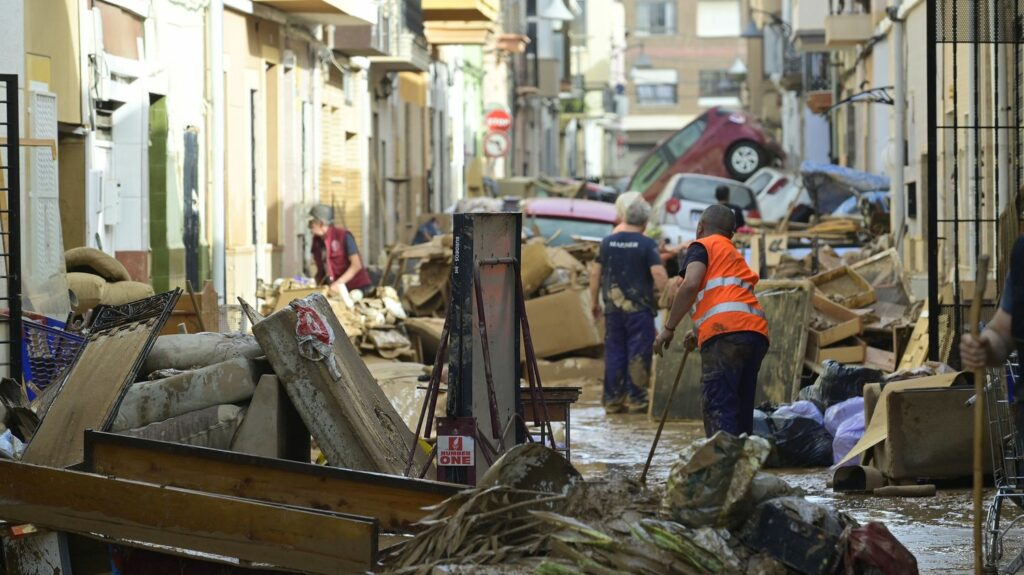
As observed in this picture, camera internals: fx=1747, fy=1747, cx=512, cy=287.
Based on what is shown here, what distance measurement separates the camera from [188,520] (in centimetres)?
650

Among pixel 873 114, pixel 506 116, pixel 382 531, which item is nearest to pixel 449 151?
pixel 506 116

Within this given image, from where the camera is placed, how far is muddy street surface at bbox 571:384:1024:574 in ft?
25.5

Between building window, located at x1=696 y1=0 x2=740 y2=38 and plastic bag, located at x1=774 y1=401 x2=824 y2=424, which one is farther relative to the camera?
building window, located at x1=696 y1=0 x2=740 y2=38

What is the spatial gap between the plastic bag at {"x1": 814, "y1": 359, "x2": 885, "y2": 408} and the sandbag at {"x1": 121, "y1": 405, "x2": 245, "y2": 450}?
472 centimetres

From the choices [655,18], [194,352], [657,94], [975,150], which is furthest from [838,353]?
[655,18]

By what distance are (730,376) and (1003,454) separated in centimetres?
232

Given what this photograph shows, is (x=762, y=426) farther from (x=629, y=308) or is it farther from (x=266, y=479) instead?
(x=266, y=479)

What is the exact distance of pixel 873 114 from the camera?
30.4m

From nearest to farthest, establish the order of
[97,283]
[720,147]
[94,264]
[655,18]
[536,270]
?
[97,283]
[94,264]
[536,270]
[720,147]
[655,18]

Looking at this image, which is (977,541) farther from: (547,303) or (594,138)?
(594,138)

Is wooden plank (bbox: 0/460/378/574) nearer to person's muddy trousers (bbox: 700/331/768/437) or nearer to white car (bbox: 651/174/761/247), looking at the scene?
person's muddy trousers (bbox: 700/331/768/437)

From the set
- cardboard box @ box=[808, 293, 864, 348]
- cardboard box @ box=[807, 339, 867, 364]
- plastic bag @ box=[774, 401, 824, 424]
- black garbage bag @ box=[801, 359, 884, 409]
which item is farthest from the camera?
cardboard box @ box=[808, 293, 864, 348]

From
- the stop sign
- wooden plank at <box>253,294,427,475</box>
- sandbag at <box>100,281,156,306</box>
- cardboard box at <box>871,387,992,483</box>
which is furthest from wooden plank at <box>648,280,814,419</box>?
the stop sign

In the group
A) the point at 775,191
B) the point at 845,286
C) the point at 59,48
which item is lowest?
the point at 845,286
